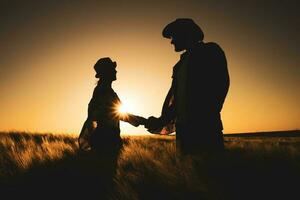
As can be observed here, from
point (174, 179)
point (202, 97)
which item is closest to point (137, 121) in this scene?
point (174, 179)

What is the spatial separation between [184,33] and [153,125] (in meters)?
1.90

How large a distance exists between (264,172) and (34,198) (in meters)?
3.00

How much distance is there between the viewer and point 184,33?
4.06 meters

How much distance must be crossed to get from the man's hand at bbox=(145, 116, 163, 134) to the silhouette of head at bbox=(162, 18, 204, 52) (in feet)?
4.46

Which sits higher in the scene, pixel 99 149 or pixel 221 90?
pixel 221 90

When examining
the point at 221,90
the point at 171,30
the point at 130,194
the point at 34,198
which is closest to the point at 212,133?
the point at 221,90

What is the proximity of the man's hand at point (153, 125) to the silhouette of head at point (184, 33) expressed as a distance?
4.46 ft

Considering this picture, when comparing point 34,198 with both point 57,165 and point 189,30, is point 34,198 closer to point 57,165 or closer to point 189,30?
point 57,165

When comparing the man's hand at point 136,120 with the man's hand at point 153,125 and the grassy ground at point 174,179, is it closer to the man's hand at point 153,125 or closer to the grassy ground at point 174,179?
the man's hand at point 153,125

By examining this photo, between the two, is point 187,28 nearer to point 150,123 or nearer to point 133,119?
point 150,123

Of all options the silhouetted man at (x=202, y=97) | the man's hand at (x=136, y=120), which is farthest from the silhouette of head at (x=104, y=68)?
the silhouetted man at (x=202, y=97)

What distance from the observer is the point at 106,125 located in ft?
21.6

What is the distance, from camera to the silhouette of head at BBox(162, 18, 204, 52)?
4008 mm

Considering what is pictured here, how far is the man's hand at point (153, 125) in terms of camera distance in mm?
5055
